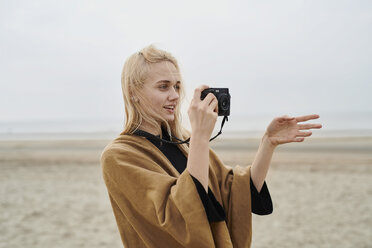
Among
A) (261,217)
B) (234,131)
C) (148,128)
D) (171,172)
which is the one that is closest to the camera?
(171,172)

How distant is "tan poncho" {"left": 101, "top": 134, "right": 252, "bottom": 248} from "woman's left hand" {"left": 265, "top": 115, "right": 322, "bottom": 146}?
230 millimetres

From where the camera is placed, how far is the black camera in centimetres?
132

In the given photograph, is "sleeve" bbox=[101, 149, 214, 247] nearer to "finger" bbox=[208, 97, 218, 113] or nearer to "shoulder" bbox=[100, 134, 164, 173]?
"shoulder" bbox=[100, 134, 164, 173]

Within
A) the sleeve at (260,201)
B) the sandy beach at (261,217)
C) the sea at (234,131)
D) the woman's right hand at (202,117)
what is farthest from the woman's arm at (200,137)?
the sea at (234,131)

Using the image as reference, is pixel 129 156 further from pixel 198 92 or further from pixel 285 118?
pixel 285 118

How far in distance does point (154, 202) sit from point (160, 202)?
24 mm

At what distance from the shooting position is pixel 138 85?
152 cm

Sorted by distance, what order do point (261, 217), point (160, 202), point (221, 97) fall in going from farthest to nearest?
point (261, 217)
point (221, 97)
point (160, 202)

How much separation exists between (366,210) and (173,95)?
516cm

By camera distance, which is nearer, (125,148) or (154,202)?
(154,202)

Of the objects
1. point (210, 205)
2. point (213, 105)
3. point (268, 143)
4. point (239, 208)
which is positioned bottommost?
point (239, 208)

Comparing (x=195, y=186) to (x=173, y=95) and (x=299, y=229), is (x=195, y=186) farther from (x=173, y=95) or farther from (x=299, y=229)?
(x=299, y=229)

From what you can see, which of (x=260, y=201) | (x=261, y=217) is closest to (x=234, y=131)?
(x=261, y=217)

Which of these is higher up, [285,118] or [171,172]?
[285,118]
